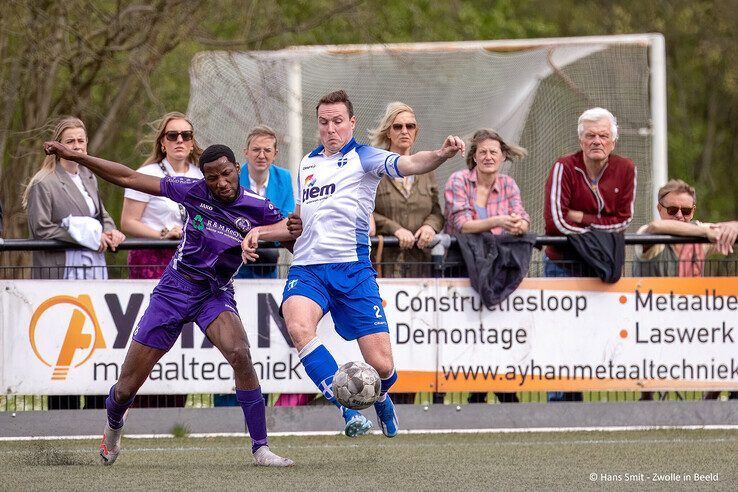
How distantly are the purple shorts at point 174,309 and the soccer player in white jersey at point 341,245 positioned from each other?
18.5 inches

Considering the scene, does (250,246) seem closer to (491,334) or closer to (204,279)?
(204,279)

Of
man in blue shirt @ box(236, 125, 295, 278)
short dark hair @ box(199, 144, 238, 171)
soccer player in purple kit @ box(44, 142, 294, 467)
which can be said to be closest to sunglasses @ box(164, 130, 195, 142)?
man in blue shirt @ box(236, 125, 295, 278)

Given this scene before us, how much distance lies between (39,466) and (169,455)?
0.99m

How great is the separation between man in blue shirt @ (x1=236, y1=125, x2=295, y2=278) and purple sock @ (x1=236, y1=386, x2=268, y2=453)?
2.12 m

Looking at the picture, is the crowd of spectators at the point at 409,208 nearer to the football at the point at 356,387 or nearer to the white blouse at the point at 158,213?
the white blouse at the point at 158,213

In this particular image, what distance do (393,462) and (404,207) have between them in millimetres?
2609

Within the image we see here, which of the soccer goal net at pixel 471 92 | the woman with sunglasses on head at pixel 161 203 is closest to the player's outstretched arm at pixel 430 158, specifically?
the woman with sunglasses on head at pixel 161 203

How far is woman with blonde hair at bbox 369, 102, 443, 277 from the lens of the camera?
9.91 meters

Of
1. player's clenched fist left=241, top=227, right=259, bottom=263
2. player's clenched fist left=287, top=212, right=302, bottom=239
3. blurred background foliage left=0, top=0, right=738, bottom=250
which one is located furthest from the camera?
blurred background foliage left=0, top=0, right=738, bottom=250

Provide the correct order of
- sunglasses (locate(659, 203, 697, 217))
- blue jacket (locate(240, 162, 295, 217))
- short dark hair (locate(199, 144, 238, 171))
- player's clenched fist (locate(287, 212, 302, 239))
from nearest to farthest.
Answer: short dark hair (locate(199, 144, 238, 171))
player's clenched fist (locate(287, 212, 302, 239))
blue jacket (locate(240, 162, 295, 217))
sunglasses (locate(659, 203, 697, 217))

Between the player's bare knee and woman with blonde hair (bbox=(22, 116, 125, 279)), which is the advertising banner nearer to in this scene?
woman with blonde hair (bbox=(22, 116, 125, 279))

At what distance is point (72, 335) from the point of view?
384 inches

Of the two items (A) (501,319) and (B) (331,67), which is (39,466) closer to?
(A) (501,319)

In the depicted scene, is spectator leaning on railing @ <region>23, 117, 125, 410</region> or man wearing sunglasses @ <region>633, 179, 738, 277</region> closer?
spectator leaning on railing @ <region>23, 117, 125, 410</region>
